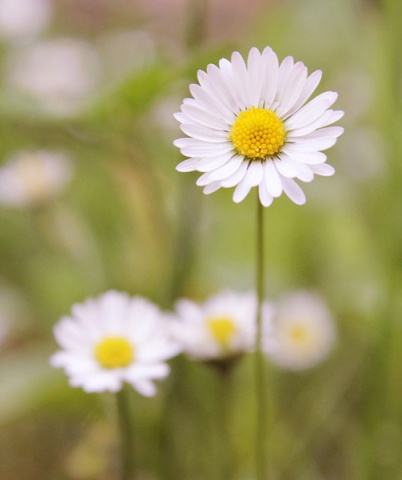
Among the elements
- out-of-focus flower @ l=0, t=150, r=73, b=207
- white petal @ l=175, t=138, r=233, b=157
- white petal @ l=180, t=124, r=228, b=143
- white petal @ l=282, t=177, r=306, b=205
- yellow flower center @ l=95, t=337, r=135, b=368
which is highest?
out-of-focus flower @ l=0, t=150, r=73, b=207

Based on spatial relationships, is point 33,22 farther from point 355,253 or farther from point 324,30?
point 355,253

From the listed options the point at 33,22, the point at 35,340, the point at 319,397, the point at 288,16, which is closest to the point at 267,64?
the point at 319,397

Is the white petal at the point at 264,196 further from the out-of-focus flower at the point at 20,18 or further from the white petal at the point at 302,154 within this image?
the out-of-focus flower at the point at 20,18

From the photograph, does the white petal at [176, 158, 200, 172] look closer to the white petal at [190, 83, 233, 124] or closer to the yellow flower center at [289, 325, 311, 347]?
the white petal at [190, 83, 233, 124]

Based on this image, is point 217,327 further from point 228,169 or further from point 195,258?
point 195,258

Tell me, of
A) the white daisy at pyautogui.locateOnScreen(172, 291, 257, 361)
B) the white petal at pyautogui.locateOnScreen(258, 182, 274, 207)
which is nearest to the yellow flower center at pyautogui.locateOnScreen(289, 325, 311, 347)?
the white daisy at pyautogui.locateOnScreen(172, 291, 257, 361)

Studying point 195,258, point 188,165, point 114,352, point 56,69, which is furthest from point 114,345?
point 56,69

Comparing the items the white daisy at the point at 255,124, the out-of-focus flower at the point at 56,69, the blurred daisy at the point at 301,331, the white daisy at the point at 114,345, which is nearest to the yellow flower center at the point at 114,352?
the white daisy at the point at 114,345
